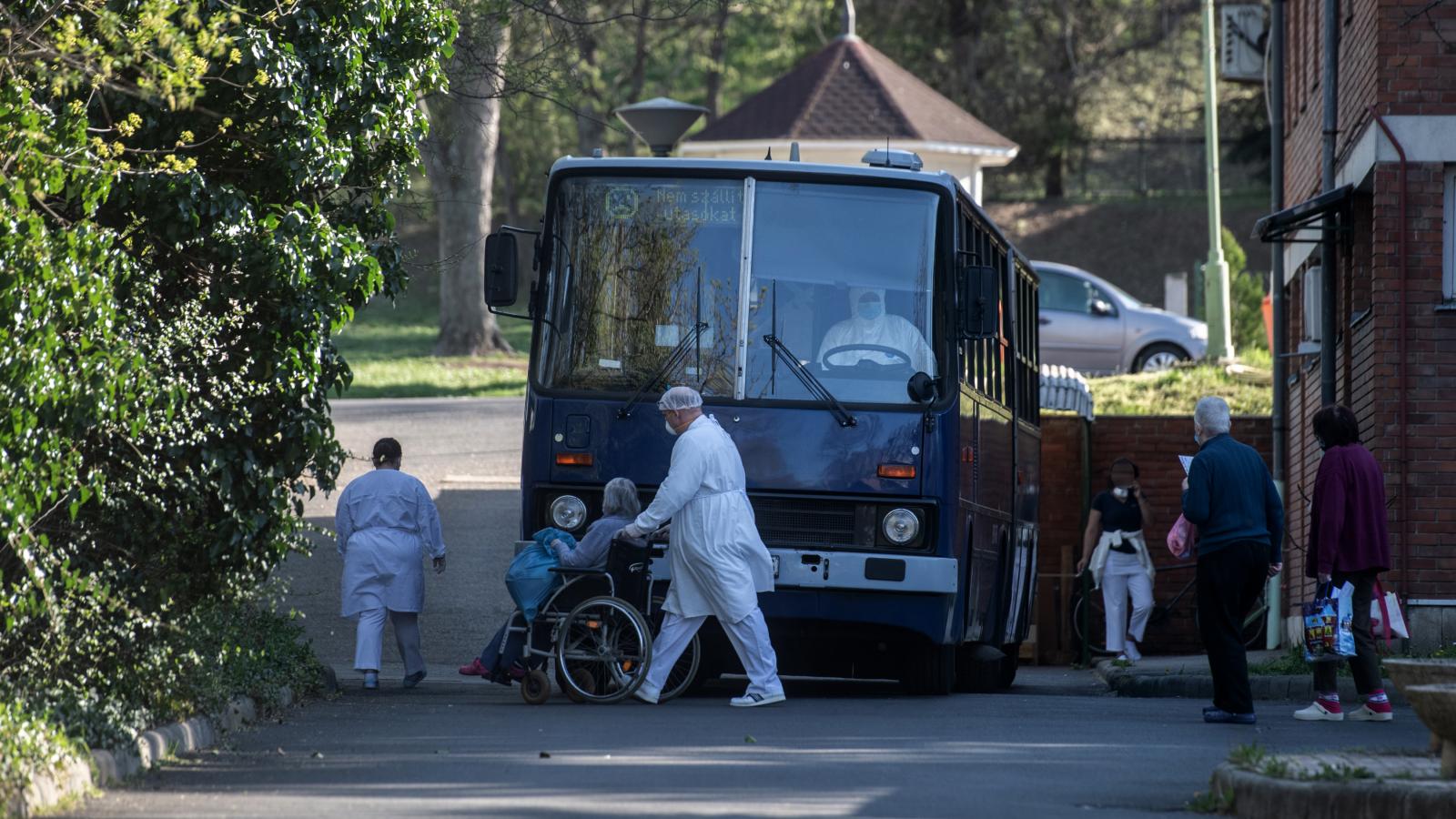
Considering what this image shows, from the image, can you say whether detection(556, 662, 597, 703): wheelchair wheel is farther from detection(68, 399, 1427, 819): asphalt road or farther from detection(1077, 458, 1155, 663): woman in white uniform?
detection(1077, 458, 1155, 663): woman in white uniform

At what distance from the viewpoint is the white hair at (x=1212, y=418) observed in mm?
11945

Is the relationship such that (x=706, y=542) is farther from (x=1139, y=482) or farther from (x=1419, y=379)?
(x=1139, y=482)

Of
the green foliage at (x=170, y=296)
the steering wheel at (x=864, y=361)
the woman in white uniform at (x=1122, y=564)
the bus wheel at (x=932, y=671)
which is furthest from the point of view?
the woman in white uniform at (x=1122, y=564)

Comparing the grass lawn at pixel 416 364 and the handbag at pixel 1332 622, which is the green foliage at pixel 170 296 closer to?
the handbag at pixel 1332 622

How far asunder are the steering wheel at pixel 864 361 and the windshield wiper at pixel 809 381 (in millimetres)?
114

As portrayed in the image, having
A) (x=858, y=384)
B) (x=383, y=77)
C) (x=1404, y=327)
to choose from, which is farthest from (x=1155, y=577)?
(x=383, y=77)

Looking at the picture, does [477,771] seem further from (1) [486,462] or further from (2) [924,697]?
(1) [486,462]

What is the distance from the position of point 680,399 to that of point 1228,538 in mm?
3087

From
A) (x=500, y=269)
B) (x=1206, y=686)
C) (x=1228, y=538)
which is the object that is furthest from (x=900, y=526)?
(x=1206, y=686)

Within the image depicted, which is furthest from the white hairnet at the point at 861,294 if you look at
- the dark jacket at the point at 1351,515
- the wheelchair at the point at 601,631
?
the dark jacket at the point at 1351,515

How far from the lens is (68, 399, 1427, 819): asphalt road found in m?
8.03

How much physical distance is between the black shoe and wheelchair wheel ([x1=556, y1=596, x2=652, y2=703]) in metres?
3.18

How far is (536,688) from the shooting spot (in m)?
12.8

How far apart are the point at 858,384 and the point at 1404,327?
4.88 m
